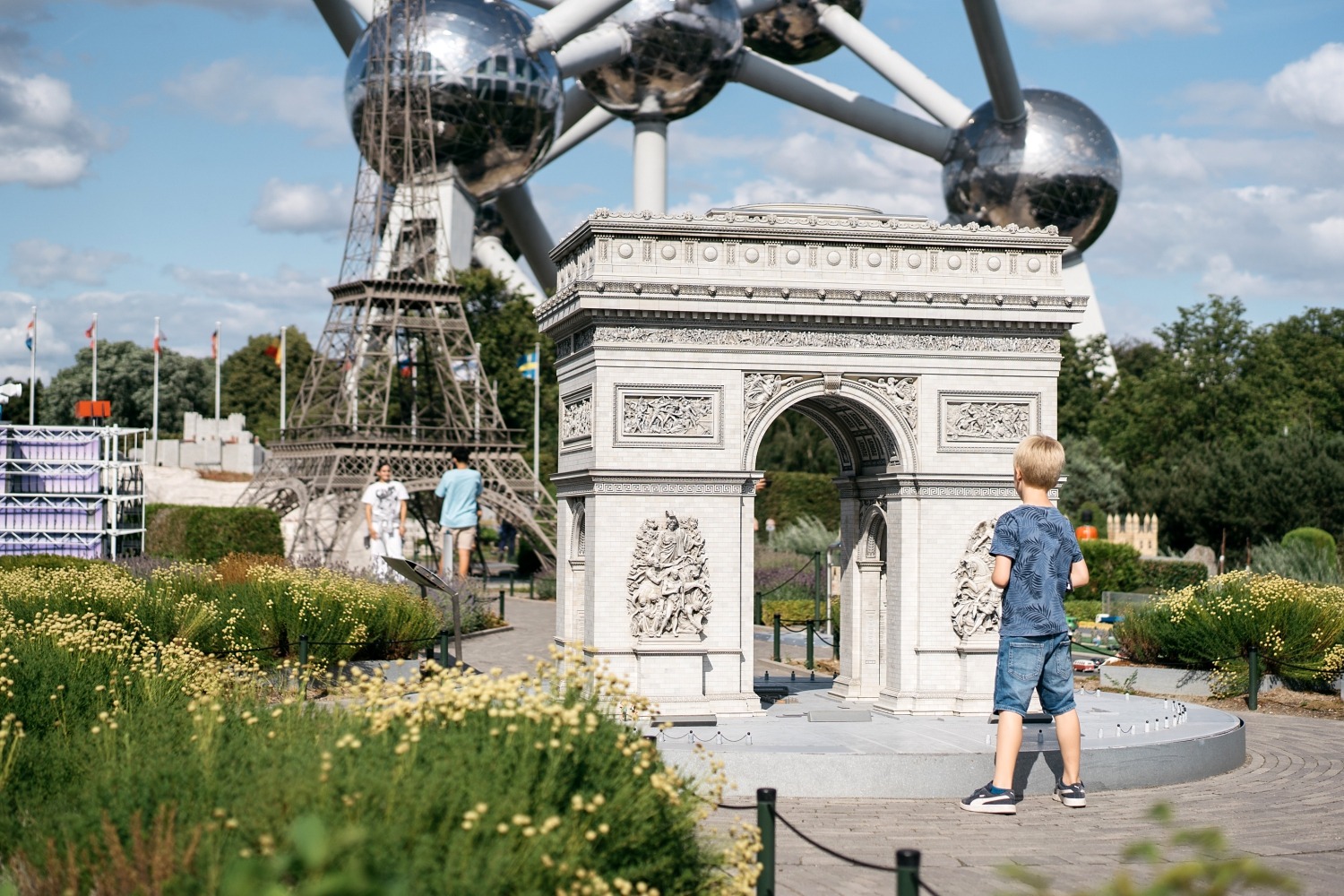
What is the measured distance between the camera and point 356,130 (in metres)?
52.8

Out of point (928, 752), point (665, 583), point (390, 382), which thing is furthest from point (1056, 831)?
point (390, 382)

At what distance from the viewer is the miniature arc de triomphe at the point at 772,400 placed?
53.9ft

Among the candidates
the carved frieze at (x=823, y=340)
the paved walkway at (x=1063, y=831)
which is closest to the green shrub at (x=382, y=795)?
the paved walkway at (x=1063, y=831)

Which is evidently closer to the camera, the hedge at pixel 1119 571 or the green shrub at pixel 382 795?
the green shrub at pixel 382 795

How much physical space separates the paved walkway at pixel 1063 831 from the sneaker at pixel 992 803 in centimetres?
13

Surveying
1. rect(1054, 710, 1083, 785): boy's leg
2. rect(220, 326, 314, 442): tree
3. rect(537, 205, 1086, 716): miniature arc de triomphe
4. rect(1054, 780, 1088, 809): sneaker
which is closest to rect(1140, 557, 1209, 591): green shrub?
rect(537, 205, 1086, 716): miniature arc de triomphe

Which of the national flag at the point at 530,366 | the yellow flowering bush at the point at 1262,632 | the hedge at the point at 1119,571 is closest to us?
the yellow flowering bush at the point at 1262,632

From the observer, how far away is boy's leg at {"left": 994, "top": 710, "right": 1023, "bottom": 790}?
11.8 m

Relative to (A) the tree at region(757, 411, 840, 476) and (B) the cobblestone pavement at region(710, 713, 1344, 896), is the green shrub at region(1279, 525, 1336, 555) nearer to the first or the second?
(B) the cobblestone pavement at region(710, 713, 1344, 896)

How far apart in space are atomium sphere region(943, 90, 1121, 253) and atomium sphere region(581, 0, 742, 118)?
35.5 ft

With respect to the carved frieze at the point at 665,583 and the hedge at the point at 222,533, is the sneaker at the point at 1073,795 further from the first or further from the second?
the hedge at the point at 222,533

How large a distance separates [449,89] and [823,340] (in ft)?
119

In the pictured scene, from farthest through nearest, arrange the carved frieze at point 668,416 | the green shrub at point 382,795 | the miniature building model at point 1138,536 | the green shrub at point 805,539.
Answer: the miniature building model at point 1138,536, the green shrub at point 805,539, the carved frieze at point 668,416, the green shrub at point 382,795

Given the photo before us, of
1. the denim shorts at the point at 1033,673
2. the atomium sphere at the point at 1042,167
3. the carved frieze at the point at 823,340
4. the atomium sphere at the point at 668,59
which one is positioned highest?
the atomium sphere at the point at 668,59
